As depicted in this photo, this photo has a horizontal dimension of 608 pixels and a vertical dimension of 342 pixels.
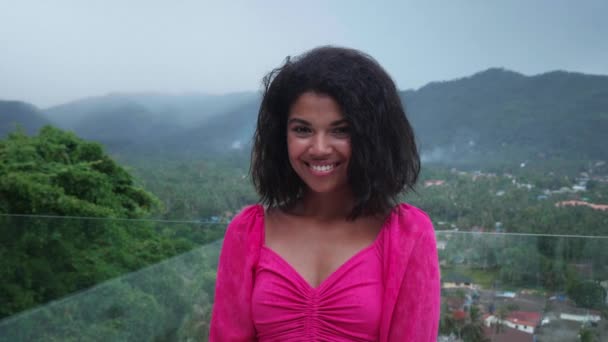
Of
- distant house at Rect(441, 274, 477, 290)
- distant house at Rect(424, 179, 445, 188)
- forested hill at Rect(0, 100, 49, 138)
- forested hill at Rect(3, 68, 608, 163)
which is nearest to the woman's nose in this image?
distant house at Rect(441, 274, 477, 290)

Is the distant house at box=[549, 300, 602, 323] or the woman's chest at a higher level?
the woman's chest

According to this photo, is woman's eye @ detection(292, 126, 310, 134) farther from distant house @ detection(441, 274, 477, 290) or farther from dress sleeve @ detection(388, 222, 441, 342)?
distant house @ detection(441, 274, 477, 290)

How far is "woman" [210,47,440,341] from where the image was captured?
1114mm

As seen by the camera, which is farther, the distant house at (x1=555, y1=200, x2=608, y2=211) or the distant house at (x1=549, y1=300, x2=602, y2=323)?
the distant house at (x1=555, y1=200, x2=608, y2=211)

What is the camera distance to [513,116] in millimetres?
8578

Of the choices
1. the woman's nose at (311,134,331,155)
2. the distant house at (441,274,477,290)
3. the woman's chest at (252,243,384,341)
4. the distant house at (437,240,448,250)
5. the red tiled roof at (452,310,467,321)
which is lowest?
the red tiled roof at (452,310,467,321)

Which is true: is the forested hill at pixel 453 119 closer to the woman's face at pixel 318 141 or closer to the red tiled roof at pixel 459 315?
the red tiled roof at pixel 459 315

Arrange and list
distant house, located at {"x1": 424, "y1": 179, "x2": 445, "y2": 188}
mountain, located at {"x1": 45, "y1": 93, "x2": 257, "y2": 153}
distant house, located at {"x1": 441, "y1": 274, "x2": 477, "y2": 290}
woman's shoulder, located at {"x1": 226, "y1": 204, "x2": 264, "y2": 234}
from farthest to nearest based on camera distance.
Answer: mountain, located at {"x1": 45, "y1": 93, "x2": 257, "y2": 153} → distant house, located at {"x1": 424, "y1": 179, "x2": 445, "y2": 188} → distant house, located at {"x1": 441, "y1": 274, "x2": 477, "y2": 290} → woman's shoulder, located at {"x1": 226, "y1": 204, "x2": 264, "y2": 234}

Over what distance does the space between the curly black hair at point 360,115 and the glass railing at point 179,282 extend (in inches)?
46.7

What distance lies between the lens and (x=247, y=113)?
866 cm

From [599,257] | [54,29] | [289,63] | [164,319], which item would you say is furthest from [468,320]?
[54,29]

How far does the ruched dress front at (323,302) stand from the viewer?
1.11m

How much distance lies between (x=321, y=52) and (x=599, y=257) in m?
1.62

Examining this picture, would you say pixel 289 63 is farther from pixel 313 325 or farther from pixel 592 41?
pixel 592 41
